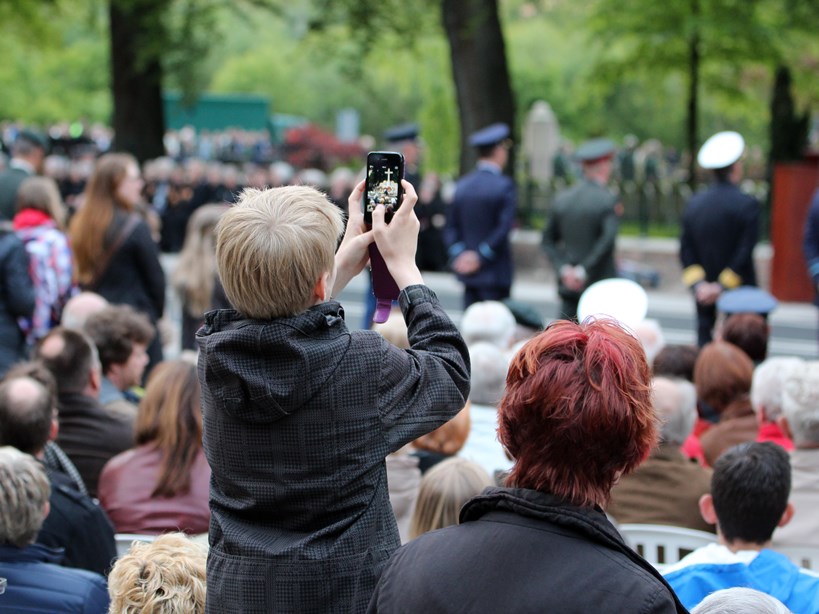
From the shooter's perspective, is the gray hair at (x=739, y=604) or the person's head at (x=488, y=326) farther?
the person's head at (x=488, y=326)

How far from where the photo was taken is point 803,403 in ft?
14.0

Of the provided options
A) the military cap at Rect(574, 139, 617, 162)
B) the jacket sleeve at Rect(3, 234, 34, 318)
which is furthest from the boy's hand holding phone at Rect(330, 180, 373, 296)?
the military cap at Rect(574, 139, 617, 162)

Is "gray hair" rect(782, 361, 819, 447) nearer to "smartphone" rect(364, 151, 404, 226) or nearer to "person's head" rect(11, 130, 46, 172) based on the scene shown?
"smartphone" rect(364, 151, 404, 226)

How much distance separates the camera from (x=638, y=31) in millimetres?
18562

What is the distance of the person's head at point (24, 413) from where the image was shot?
4.15 metres

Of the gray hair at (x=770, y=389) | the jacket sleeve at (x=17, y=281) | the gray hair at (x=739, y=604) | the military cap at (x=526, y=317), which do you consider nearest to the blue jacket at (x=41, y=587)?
the gray hair at (x=739, y=604)

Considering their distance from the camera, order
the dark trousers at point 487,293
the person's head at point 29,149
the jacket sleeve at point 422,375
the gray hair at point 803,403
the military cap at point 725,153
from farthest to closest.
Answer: the dark trousers at point 487,293
the person's head at point 29,149
the military cap at point 725,153
the gray hair at point 803,403
the jacket sleeve at point 422,375

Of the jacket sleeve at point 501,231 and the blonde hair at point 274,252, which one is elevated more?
the blonde hair at point 274,252

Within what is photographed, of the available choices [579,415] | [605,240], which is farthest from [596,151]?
[579,415]

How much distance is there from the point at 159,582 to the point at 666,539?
2.07 metres

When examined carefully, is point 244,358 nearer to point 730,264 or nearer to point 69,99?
point 730,264

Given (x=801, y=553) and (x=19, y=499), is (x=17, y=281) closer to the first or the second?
(x=19, y=499)

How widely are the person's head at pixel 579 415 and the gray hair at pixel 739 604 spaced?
0.43m

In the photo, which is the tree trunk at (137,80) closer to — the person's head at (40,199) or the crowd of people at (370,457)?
the person's head at (40,199)
